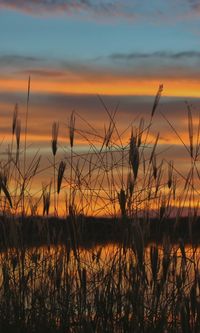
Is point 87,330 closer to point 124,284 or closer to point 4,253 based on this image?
point 124,284

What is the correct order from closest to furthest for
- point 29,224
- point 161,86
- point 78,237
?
point 161,86, point 78,237, point 29,224

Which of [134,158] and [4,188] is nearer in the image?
[134,158]

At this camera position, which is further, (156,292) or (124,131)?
(124,131)

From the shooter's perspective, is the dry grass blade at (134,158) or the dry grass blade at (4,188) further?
the dry grass blade at (4,188)

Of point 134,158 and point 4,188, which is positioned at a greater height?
point 134,158

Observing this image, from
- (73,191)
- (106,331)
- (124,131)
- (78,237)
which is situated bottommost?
(106,331)

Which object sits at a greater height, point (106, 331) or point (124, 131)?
point (124, 131)

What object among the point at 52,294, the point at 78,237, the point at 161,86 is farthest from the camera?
the point at 52,294

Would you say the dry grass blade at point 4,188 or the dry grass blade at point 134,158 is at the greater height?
the dry grass blade at point 134,158

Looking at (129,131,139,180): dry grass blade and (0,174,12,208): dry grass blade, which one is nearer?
(129,131,139,180): dry grass blade

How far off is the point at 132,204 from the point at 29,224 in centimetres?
71

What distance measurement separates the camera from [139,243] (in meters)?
2.77

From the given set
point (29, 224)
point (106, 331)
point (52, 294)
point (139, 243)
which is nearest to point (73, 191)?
point (29, 224)

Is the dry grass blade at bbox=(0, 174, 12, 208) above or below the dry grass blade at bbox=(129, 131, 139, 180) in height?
below
